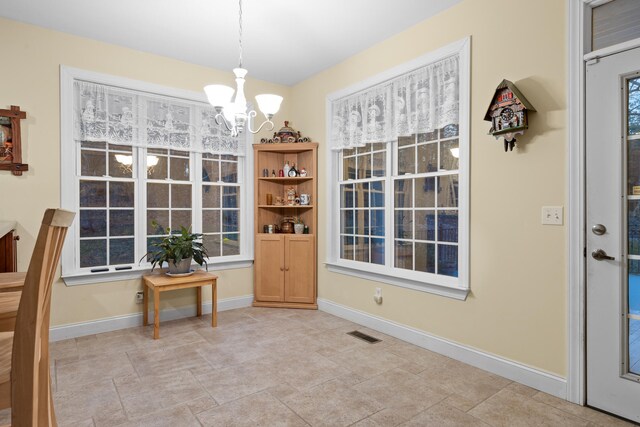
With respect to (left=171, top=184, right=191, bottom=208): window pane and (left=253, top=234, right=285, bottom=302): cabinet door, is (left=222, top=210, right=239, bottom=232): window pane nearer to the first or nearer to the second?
(left=253, top=234, right=285, bottom=302): cabinet door

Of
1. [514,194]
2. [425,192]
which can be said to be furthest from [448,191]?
[514,194]

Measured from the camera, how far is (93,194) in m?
3.64

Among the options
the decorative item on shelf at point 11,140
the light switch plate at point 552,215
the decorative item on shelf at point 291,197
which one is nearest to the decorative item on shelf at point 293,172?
the decorative item on shelf at point 291,197

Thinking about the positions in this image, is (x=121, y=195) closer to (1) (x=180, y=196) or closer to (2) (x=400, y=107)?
(1) (x=180, y=196)

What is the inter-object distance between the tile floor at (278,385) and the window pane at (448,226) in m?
1.00

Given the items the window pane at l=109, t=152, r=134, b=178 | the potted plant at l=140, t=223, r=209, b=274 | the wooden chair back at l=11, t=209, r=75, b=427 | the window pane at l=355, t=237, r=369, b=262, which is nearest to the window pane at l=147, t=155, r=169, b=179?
the window pane at l=109, t=152, r=134, b=178

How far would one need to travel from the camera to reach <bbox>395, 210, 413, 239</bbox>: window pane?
11.3 feet

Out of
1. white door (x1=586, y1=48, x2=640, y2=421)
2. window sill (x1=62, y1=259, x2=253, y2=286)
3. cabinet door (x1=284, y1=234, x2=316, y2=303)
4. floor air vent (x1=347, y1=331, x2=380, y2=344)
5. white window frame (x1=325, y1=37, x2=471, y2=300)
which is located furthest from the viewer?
cabinet door (x1=284, y1=234, x2=316, y2=303)

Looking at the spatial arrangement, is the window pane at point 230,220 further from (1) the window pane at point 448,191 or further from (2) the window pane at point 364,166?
(1) the window pane at point 448,191

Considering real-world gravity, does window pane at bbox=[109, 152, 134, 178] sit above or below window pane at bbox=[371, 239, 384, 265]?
above

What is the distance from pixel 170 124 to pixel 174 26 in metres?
1.06

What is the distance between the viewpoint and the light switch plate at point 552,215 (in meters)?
2.35

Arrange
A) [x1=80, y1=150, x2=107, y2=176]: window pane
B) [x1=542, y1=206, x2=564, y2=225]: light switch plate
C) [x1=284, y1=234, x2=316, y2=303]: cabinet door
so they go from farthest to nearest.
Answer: [x1=284, y1=234, x2=316, y2=303]: cabinet door, [x1=80, y1=150, x2=107, y2=176]: window pane, [x1=542, y1=206, x2=564, y2=225]: light switch plate

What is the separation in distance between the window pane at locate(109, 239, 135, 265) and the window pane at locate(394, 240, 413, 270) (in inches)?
110
